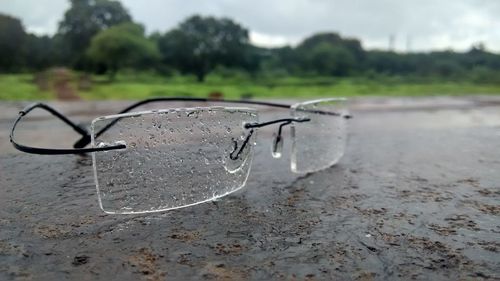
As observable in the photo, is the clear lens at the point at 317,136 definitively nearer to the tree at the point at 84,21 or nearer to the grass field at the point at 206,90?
the grass field at the point at 206,90

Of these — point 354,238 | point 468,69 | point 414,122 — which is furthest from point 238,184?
point 468,69

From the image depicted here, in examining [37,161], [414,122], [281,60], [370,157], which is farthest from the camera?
A: [281,60]

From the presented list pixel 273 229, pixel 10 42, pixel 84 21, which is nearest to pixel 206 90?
pixel 10 42

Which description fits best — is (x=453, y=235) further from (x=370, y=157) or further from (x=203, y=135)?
(x=370, y=157)

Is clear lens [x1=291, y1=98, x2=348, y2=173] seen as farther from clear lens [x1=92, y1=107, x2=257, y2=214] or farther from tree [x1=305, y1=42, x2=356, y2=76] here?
tree [x1=305, y1=42, x2=356, y2=76]

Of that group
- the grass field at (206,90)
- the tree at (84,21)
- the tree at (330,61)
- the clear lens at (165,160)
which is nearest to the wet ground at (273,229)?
the clear lens at (165,160)

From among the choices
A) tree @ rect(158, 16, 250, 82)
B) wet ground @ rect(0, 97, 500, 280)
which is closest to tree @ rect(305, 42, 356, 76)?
tree @ rect(158, 16, 250, 82)
